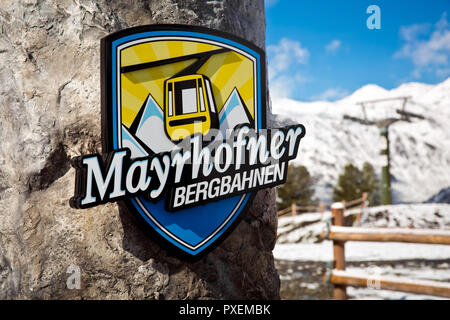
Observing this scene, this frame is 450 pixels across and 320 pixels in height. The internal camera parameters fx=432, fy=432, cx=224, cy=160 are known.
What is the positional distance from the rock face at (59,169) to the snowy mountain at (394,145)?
6353cm

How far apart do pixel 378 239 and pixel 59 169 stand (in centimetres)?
315

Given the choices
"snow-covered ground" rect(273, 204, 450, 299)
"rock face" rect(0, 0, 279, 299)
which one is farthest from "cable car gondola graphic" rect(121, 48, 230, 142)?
"snow-covered ground" rect(273, 204, 450, 299)

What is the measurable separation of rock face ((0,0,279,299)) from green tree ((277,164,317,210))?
24620 mm

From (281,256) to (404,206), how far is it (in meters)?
4.36

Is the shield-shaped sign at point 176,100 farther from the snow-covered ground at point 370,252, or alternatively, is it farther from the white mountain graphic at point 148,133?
the snow-covered ground at point 370,252

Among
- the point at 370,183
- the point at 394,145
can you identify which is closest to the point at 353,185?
the point at 370,183

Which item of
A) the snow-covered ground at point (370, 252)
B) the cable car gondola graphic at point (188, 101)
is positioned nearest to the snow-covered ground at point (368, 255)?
the snow-covered ground at point (370, 252)

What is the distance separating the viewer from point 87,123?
205 centimetres

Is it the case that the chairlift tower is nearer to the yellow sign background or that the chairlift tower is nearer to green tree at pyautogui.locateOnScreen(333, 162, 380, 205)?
green tree at pyautogui.locateOnScreen(333, 162, 380, 205)

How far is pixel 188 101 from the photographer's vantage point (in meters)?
2.11

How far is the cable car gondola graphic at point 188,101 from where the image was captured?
6.88ft

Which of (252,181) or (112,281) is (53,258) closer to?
(112,281)

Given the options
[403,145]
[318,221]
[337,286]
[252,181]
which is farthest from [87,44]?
[403,145]

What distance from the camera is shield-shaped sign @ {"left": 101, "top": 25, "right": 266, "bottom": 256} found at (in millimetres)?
1991
